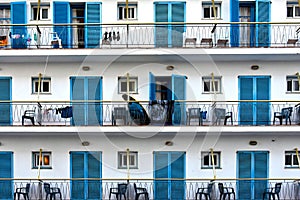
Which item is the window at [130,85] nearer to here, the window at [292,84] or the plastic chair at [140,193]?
the plastic chair at [140,193]

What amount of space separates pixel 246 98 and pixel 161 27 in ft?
14.2

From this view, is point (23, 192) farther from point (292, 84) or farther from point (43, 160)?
point (292, 84)

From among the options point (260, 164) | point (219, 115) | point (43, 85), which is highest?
point (43, 85)

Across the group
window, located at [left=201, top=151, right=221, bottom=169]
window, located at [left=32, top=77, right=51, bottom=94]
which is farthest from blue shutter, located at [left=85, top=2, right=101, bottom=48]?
window, located at [left=201, top=151, right=221, bottom=169]

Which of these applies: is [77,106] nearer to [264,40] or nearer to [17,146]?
[17,146]

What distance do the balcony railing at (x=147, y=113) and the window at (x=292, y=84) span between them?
75 cm

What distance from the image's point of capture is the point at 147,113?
51.5 ft

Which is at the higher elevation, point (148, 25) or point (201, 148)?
point (148, 25)

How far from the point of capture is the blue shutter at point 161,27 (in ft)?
53.1

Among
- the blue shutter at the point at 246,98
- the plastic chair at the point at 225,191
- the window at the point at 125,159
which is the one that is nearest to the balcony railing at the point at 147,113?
the blue shutter at the point at 246,98

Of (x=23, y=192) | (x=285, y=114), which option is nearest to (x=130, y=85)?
(x=23, y=192)

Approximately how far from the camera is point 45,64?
1656 centimetres

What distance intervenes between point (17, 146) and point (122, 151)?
414 centimetres

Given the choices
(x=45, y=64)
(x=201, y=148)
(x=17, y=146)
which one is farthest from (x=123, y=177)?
(x=45, y=64)
